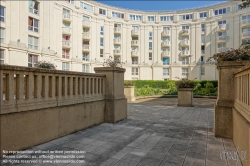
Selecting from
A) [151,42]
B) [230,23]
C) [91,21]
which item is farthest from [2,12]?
[230,23]

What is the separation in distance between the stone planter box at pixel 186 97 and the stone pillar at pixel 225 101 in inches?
294

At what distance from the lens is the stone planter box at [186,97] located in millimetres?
12438

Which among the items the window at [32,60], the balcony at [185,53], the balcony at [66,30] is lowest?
the window at [32,60]

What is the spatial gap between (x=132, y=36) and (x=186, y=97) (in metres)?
35.6

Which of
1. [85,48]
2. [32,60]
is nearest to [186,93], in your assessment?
[32,60]

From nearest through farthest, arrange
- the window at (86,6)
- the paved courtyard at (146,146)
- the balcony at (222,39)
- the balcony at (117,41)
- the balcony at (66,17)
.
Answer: the paved courtyard at (146,146) < the balcony at (66,17) < the window at (86,6) < the balcony at (222,39) < the balcony at (117,41)

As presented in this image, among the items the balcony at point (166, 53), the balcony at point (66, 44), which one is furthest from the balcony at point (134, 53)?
the balcony at point (66, 44)

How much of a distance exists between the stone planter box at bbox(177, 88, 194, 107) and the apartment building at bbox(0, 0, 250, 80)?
2229cm

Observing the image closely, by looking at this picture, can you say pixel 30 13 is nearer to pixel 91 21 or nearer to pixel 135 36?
pixel 91 21

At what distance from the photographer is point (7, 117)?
349 cm

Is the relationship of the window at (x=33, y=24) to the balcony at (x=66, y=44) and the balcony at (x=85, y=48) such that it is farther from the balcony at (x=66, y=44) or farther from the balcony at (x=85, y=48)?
the balcony at (x=85, y=48)

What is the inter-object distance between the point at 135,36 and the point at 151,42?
4678mm

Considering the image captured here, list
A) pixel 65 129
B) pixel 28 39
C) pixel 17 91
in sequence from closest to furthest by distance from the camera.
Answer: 1. pixel 17 91
2. pixel 65 129
3. pixel 28 39

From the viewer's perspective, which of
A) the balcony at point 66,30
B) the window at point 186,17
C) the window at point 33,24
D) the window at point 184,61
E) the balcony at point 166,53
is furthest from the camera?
the balcony at point 166,53
